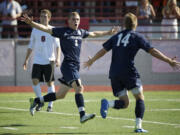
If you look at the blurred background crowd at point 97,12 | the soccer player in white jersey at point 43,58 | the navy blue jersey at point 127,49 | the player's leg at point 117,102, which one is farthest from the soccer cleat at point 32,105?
the blurred background crowd at point 97,12

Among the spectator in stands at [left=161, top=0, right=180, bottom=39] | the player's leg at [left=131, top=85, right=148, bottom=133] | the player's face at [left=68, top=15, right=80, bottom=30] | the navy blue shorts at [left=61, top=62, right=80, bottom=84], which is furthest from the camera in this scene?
the spectator in stands at [left=161, top=0, right=180, bottom=39]

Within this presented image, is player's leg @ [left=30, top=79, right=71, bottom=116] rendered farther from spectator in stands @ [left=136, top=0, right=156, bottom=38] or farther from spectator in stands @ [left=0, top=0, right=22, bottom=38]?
spectator in stands @ [left=136, top=0, right=156, bottom=38]

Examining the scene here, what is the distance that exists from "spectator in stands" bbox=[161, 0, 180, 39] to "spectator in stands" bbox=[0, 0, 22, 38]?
5.69 meters

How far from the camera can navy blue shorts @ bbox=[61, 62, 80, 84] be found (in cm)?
1117

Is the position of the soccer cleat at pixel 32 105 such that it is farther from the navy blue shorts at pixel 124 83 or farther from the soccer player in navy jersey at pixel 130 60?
the navy blue shorts at pixel 124 83

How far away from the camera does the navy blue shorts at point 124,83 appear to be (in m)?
10.1

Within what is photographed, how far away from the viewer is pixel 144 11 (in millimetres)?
22328

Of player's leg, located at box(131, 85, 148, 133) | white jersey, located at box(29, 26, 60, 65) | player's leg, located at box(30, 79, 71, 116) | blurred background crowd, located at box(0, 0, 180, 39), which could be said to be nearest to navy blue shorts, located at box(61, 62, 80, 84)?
player's leg, located at box(30, 79, 71, 116)

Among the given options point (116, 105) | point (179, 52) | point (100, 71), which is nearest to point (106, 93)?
point (100, 71)

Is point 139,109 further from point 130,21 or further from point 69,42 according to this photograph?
point 69,42

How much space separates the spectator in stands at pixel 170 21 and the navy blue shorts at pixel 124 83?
39.4 ft

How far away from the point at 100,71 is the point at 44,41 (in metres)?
7.23

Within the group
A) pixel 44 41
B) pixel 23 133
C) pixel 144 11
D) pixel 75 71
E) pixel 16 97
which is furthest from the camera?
pixel 144 11

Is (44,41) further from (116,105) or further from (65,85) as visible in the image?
(116,105)
